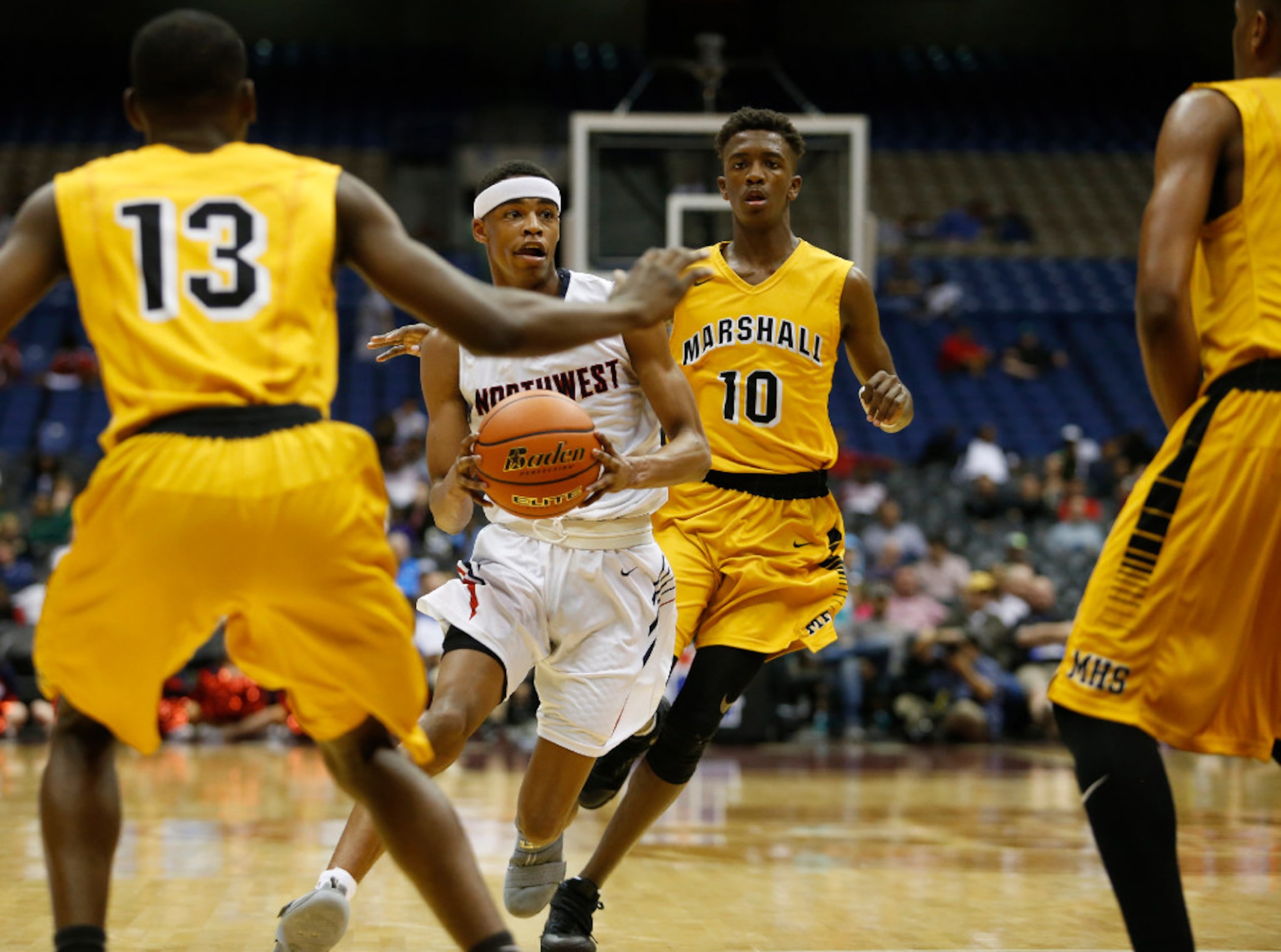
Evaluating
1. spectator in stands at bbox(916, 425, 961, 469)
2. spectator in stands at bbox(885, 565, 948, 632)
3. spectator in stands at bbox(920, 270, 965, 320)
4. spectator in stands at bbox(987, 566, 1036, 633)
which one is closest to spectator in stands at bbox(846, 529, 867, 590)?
spectator in stands at bbox(885, 565, 948, 632)

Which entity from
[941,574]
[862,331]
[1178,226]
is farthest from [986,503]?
[1178,226]

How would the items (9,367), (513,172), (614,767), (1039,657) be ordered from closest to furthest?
(513,172), (614,767), (1039,657), (9,367)

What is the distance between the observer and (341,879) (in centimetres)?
412

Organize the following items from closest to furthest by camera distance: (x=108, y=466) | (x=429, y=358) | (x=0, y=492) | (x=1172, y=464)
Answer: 1. (x=108, y=466)
2. (x=1172, y=464)
3. (x=429, y=358)
4. (x=0, y=492)

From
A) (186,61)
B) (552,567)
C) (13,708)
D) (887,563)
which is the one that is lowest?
(13,708)

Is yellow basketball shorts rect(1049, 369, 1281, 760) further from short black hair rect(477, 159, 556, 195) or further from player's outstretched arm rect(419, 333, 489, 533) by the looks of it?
short black hair rect(477, 159, 556, 195)

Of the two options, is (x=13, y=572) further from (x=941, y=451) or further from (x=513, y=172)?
(x=513, y=172)

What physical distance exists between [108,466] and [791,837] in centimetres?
497

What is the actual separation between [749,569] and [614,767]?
2.59ft

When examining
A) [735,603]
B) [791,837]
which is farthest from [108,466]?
[791,837]

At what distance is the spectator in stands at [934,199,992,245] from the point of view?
74.7 ft

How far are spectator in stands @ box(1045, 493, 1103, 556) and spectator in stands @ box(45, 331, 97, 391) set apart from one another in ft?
34.5

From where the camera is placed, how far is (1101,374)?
19422 millimetres

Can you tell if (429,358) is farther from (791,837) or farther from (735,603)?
(791,837)
